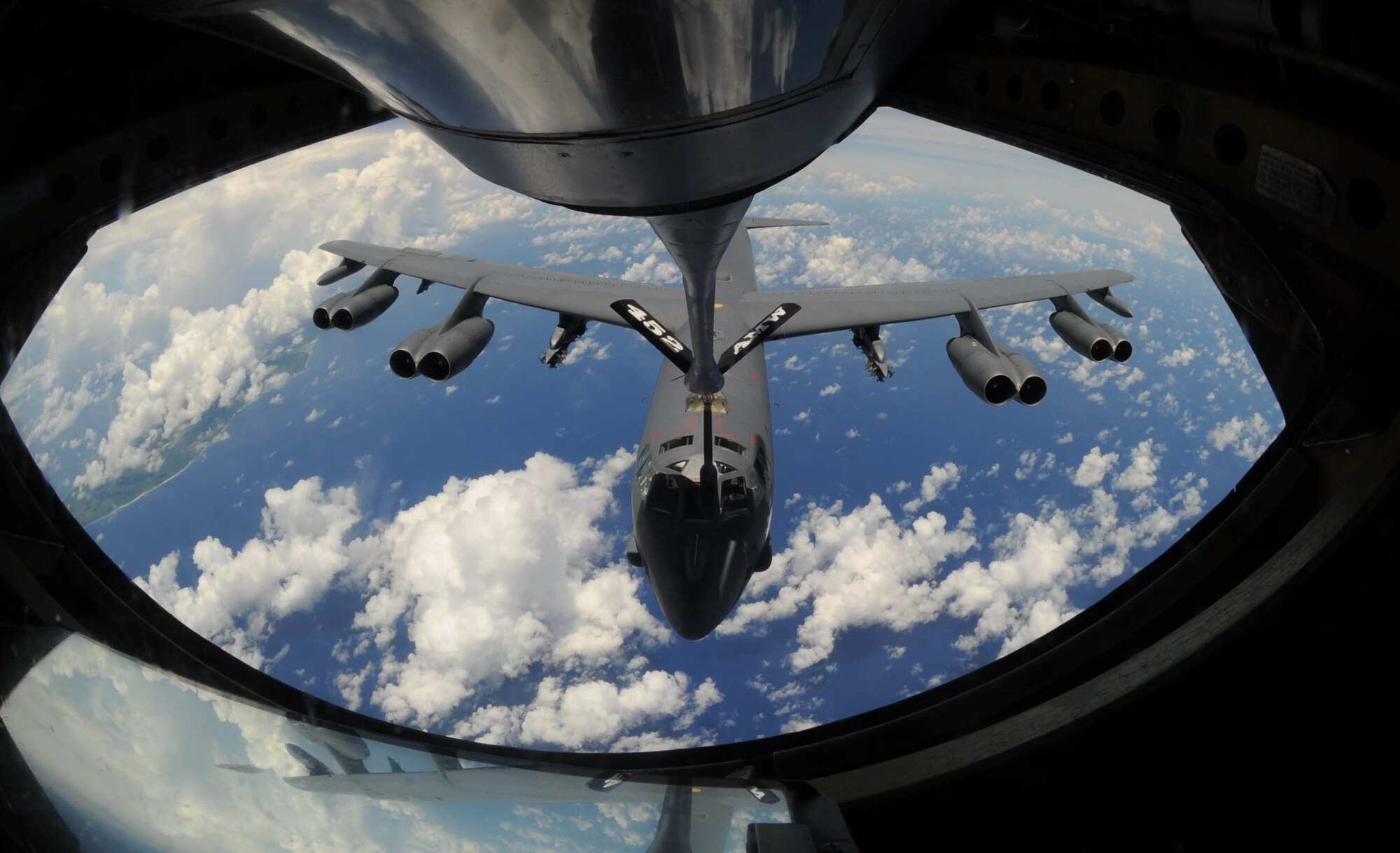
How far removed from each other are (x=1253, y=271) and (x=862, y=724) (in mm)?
1916

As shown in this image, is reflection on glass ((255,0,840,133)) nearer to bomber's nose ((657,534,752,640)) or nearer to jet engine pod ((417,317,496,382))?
jet engine pod ((417,317,496,382))

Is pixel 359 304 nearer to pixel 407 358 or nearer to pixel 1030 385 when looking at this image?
pixel 407 358

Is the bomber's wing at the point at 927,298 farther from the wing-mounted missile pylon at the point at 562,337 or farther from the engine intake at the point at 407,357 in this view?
the engine intake at the point at 407,357

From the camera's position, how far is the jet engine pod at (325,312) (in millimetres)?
9070

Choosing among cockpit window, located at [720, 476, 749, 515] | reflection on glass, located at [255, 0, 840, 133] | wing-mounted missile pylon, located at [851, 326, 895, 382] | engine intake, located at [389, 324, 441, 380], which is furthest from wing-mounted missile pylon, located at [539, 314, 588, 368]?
reflection on glass, located at [255, 0, 840, 133]

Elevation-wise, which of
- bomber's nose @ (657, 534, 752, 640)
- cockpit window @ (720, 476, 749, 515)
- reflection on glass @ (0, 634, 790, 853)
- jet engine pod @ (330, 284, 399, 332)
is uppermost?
jet engine pod @ (330, 284, 399, 332)

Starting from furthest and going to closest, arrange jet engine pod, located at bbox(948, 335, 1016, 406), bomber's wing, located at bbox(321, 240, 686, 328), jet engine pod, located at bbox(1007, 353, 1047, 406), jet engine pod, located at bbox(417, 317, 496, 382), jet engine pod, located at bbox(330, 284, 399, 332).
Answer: bomber's wing, located at bbox(321, 240, 686, 328)
jet engine pod, located at bbox(330, 284, 399, 332)
jet engine pod, located at bbox(417, 317, 496, 382)
jet engine pod, located at bbox(948, 335, 1016, 406)
jet engine pod, located at bbox(1007, 353, 1047, 406)

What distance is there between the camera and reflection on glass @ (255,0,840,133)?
1.06m

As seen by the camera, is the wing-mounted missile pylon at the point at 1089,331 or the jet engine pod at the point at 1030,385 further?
the wing-mounted missile pylon at the point at 1089,331

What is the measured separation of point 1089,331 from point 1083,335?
83 millimetres

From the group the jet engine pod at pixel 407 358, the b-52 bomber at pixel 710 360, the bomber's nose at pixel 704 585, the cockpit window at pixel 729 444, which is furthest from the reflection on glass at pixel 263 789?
the jet engine pod at pixel 407 358

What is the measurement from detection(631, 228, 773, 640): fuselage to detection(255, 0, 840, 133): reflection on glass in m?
6.78

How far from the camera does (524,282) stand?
1136 centimetres

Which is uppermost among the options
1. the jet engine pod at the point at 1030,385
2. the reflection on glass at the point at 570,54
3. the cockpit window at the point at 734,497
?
the jet engine pod at the point at 1030,385
